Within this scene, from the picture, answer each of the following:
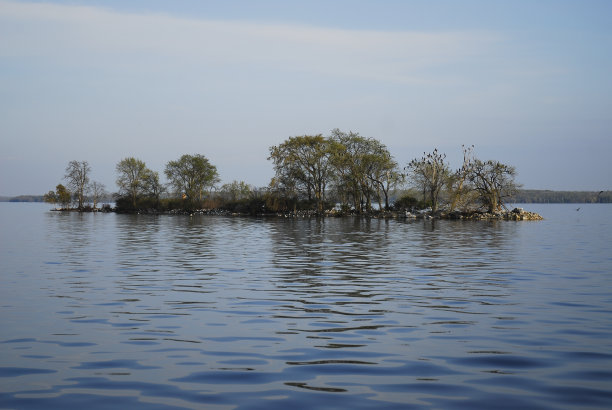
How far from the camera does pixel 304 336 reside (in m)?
10.3

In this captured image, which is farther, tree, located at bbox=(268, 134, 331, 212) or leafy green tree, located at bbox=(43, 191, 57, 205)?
leafy green tree, located at bbox=(43, 191, 57, 205)

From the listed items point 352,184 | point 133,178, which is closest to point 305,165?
point 352,184

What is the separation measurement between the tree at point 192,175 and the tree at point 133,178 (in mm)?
9369

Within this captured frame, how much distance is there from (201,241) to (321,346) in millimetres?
26302

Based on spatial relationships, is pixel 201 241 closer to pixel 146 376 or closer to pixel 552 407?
pixel 146 376

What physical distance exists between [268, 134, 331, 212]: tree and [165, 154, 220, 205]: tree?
2418 cm

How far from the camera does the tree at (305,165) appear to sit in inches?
3211

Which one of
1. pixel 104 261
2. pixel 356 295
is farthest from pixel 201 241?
pixel 356 295

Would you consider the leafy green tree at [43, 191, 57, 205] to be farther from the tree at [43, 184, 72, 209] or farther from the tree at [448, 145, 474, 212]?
the tree at [448, 145, 474, 212]

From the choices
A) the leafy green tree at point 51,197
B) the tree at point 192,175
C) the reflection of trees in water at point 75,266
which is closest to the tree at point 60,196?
the leafy green tree at point 51,197

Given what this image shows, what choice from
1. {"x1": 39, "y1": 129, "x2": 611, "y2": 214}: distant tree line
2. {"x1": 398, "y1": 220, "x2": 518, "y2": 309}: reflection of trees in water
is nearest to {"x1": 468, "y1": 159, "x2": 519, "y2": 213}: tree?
{"x1": 39, "y1": 129, "x2": 611, "y2": 214}: distant tree line

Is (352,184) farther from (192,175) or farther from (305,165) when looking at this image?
(192,175)

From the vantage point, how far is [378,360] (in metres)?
8.74

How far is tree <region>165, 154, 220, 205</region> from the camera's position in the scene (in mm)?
103688
